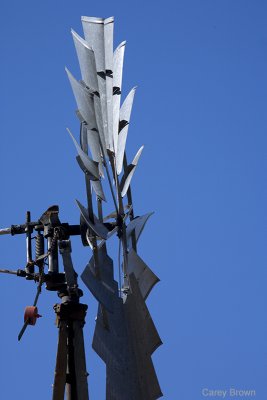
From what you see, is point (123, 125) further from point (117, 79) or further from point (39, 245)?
point (39, 245)

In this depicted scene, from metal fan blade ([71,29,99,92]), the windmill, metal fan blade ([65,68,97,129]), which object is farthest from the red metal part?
metal fan blade ([71,29,99,92])

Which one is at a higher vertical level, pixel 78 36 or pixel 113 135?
pixel 78 36

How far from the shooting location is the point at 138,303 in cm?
1438

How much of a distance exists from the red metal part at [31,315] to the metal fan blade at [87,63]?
2416mm

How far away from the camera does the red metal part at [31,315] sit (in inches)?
580

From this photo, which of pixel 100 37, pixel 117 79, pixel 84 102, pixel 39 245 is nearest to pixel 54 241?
pixel 39 245

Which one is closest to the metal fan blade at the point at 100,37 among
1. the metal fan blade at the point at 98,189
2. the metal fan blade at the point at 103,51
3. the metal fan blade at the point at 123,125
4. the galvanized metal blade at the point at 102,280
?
the metal fan blade at the point at 103,51

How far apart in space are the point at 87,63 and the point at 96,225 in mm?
1891

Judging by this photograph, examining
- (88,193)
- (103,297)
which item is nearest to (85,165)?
(88,193)

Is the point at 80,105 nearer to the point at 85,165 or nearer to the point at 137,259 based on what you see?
the point at 85,165

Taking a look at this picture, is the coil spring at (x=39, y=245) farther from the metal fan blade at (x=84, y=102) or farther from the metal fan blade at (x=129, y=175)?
the metal fan blade at (x=84, y=102)

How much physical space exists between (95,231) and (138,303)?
824 mm

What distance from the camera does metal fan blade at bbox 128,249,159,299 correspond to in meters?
14.5

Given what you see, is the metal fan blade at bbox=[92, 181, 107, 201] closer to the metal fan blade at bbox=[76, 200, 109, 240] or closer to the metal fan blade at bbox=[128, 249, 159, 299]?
the metal fan blade at bbox=[76, 200, 109, 240]
